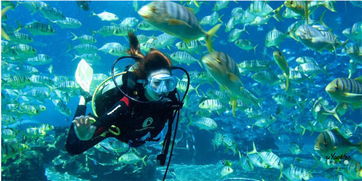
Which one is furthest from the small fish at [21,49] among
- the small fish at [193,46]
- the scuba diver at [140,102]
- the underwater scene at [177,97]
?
the scuba diver at [140,102]

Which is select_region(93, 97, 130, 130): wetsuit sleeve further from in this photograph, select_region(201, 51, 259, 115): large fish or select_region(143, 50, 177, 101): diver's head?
select_region(201, 51, 259, 115): large fish

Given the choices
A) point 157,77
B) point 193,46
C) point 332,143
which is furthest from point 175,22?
point 193,46

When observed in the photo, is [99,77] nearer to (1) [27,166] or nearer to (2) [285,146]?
(1) [27,166]

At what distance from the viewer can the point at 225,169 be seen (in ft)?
21.7

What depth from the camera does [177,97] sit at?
3.80 m

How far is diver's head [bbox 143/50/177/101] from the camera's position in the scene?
2879 mm

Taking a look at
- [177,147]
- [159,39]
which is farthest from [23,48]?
[177,147]

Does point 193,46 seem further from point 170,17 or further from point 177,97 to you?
point 170,17

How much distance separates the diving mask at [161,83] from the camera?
287 centimetres

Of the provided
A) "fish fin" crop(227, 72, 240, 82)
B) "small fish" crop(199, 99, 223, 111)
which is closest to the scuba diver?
"fish fin" crop(227, 72, 240, 82)

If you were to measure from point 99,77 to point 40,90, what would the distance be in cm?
205

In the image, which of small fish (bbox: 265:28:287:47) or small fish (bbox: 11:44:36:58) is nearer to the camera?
small fish (bbox: 265:28:287:47)

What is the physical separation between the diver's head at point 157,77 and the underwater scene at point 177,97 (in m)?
0.01

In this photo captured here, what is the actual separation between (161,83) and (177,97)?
3.15 ft
